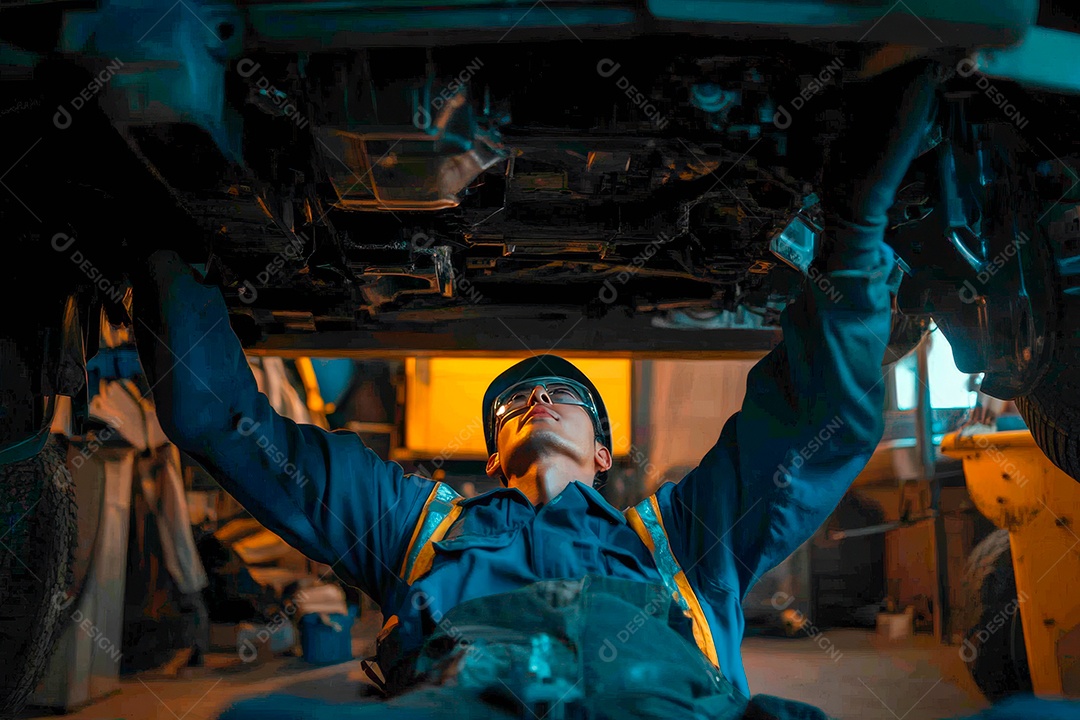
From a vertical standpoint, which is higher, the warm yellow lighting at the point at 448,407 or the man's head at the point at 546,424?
the warm yellow lighting at the point at 448,407

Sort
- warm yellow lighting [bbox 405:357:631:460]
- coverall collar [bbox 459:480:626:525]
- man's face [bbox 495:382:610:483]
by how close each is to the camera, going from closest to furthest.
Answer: coverall collar [bbox 459:480:626:525], man's face [bbox 495:382:610:483], warm yellow lighting [bbox 405:357:631:460]

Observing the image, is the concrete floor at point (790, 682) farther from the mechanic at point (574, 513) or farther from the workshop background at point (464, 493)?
the mechanic at point (574, 513)

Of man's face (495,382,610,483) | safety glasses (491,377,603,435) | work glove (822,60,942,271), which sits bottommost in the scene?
man's face (495,382,610,483)

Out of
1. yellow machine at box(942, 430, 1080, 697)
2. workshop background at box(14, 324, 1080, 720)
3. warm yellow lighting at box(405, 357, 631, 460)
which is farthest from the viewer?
warm yellow lighting at box(405, 357, 631, 460)

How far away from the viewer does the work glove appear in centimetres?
88

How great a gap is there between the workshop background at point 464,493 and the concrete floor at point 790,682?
0.04 ft

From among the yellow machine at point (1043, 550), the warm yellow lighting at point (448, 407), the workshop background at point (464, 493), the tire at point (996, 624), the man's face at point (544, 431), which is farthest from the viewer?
the warm yellow lighting at point (448, 407)

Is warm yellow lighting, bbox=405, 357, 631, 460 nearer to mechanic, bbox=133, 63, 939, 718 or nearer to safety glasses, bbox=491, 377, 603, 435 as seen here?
safety glasses, bbox=491, 377, 603, 435

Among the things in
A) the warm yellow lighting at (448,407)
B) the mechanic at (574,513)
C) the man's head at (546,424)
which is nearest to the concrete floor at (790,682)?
the warm yellow lighting at (448,407)

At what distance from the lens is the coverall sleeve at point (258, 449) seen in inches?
43.6

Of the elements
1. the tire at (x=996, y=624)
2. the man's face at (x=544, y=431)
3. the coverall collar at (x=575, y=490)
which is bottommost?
the tire at (x=996, y=624)

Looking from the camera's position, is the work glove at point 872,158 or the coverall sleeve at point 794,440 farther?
the coverall sleeve at point 794,440

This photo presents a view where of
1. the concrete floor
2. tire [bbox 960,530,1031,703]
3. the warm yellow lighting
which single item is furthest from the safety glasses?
the warm yellow lighting

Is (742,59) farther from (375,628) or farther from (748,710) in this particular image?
(375,628)
